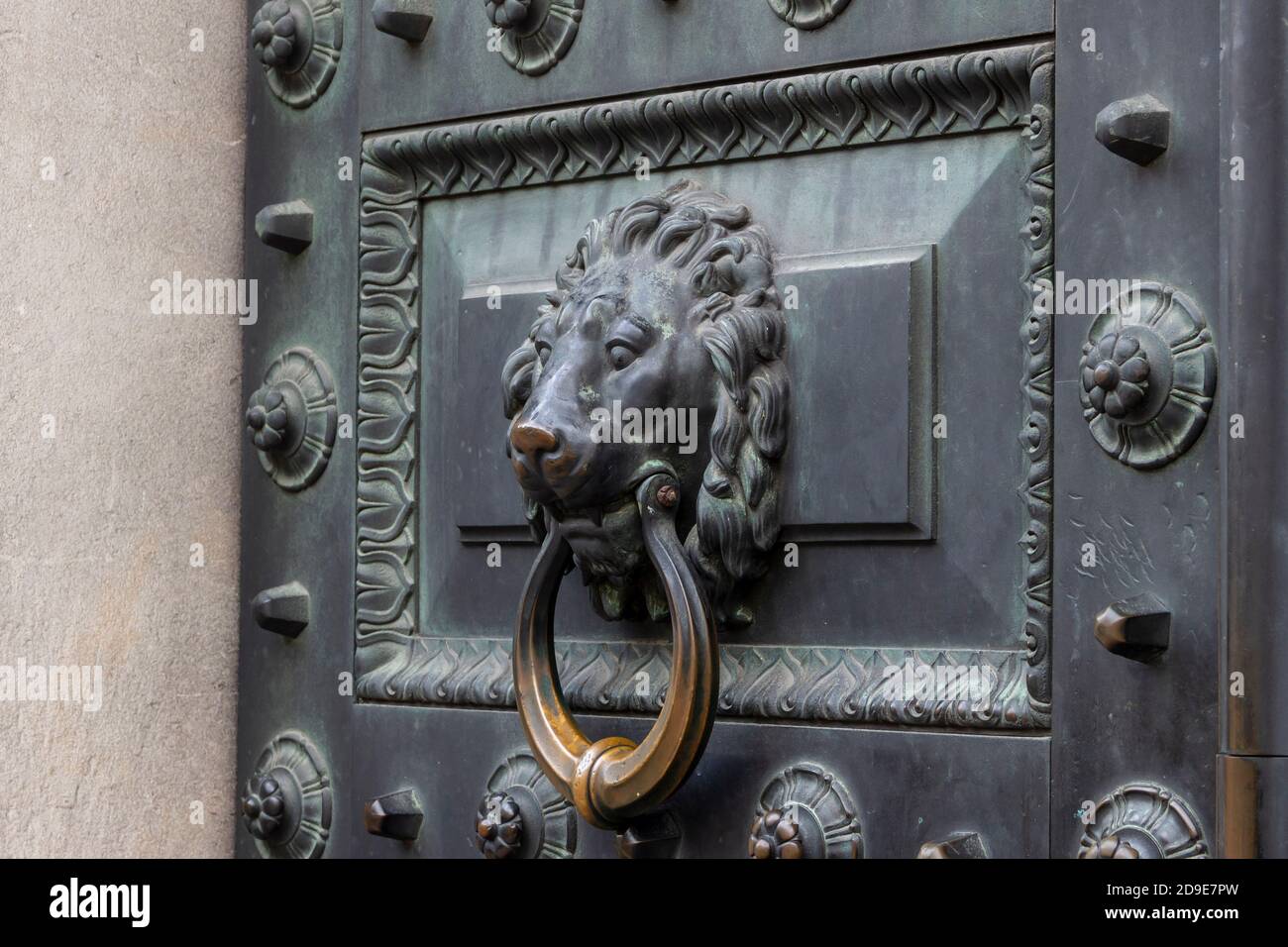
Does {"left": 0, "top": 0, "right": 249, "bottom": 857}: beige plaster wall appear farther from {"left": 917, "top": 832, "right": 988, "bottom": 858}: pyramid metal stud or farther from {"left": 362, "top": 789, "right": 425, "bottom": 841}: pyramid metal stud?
{"left": 917, "top": 832, "right": 988, "bottom": 858}: pyramid metal stud

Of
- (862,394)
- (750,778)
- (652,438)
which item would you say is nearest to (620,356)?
(652,438)

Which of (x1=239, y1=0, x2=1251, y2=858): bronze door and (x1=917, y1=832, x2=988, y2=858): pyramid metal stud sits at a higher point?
(x1=239, y1=0, x2=1251, y2=858): bronze door

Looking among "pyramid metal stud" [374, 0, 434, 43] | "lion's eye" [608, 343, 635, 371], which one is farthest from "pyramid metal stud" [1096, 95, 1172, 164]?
"pyramid metal stud" [374, 0, 434, 43]

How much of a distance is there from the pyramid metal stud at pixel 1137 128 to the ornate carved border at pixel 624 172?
3.0 inches

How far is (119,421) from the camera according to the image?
2.09m

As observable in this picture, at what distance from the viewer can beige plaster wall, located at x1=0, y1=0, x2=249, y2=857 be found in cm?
199

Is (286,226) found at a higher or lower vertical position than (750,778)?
higher

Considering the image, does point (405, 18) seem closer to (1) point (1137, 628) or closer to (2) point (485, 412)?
(2) point (485, 412)

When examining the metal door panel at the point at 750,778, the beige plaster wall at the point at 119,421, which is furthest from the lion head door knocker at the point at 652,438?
the beige plaster wall at the point at 119,421

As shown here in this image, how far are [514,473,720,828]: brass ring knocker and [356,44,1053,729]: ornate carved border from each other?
0.34 ft

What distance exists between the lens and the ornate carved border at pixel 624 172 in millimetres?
1680

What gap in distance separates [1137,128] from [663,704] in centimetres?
65

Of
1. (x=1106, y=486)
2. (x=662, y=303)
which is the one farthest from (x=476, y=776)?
(x=1106, y=486)
